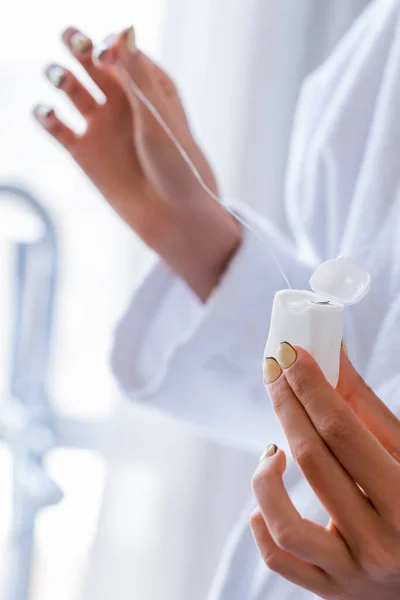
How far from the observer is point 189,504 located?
1.00 m

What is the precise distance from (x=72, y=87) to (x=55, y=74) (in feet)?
0.06

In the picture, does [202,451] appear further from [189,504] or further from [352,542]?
[352,542]

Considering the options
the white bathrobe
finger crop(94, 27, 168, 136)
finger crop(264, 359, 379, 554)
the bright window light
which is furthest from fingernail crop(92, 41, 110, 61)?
the bright window light

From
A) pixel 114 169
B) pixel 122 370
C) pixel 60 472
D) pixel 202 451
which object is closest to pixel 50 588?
pixel 60 472

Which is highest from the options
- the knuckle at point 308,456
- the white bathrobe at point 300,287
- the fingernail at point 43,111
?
the fingernail at point 43,111

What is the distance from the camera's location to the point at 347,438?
1.22ft

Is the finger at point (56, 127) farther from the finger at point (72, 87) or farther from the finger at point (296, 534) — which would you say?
the finger at point (296, 534)

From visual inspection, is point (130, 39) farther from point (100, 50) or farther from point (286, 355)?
point (286, 355)

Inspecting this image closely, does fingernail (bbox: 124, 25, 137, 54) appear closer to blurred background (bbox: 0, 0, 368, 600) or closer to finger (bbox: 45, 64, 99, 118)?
finger (bbox: 45, 64, 99, 118)

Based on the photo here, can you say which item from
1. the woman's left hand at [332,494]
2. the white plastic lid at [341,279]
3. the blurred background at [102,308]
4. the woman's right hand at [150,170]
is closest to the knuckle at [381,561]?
the woman's left hand at [332,494]

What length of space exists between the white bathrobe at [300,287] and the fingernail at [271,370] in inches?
7.4

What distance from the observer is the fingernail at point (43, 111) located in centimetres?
65

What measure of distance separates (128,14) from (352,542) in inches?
28.7

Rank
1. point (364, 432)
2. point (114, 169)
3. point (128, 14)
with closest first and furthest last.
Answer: point (364, 432) < point (114, 169) < point (128, 14)
